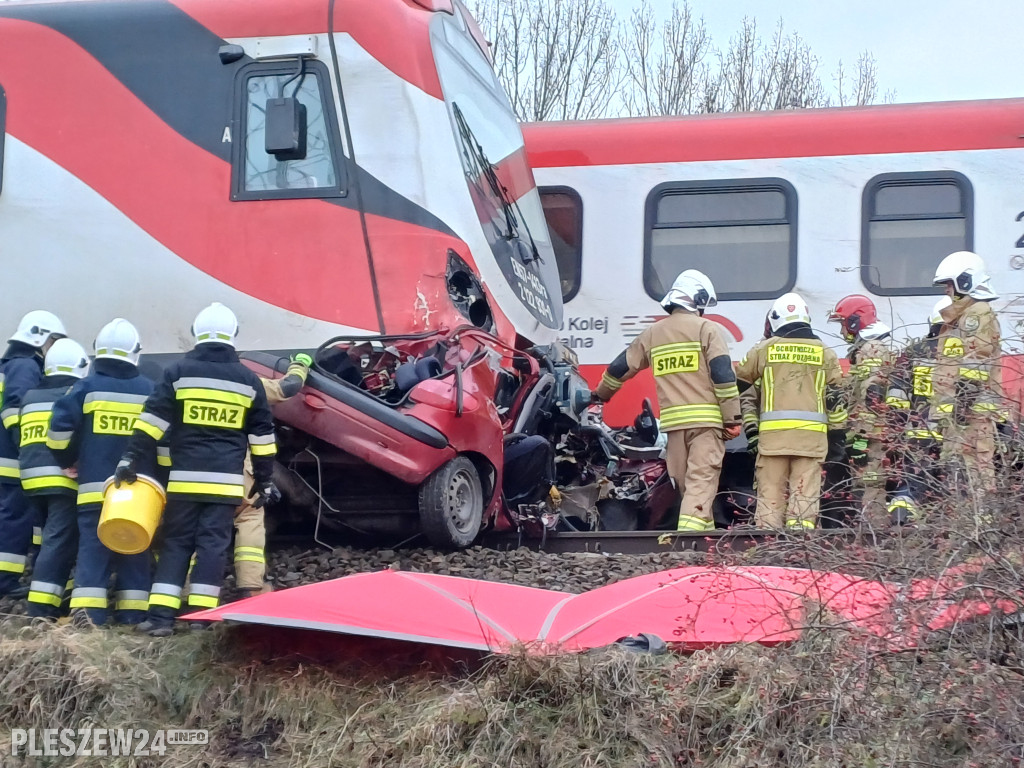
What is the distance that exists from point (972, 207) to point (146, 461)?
6281 millimetres

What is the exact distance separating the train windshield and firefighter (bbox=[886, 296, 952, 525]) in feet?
9.41

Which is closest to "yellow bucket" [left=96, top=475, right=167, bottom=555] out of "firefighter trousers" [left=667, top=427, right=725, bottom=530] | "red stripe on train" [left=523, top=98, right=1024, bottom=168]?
"firefighter trousers" [left=667, top=427, right=725, bottom=530]

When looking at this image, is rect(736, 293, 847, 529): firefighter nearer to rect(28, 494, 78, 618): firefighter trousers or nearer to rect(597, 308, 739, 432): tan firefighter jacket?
rect(597, 308, 739, 432): tan firefighter jacket

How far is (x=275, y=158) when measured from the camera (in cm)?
608

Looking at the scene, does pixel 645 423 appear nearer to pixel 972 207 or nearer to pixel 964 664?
pixel 972 207

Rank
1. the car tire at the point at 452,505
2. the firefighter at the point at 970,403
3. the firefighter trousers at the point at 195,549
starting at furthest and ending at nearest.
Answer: the car tire at the point at 452,505 < the firefighter trousers at the point at 195,549 < the firefighter at the point at 970,403

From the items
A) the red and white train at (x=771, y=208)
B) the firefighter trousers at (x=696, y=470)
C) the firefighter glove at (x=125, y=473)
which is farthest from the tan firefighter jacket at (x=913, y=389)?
the red and white train at (x=771, y=208)

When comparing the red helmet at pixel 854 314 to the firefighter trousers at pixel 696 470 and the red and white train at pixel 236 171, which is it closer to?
the firefighter trousers at pixel 696 470

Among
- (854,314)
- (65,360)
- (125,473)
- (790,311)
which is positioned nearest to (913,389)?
(790,311)

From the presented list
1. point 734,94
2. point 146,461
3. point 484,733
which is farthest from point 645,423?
point 734,94

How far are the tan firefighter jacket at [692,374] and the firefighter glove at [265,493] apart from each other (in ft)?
8.15

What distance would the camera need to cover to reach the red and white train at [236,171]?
19.8ft

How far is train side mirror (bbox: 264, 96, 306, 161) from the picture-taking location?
592cm

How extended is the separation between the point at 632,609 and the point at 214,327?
7.39ft
